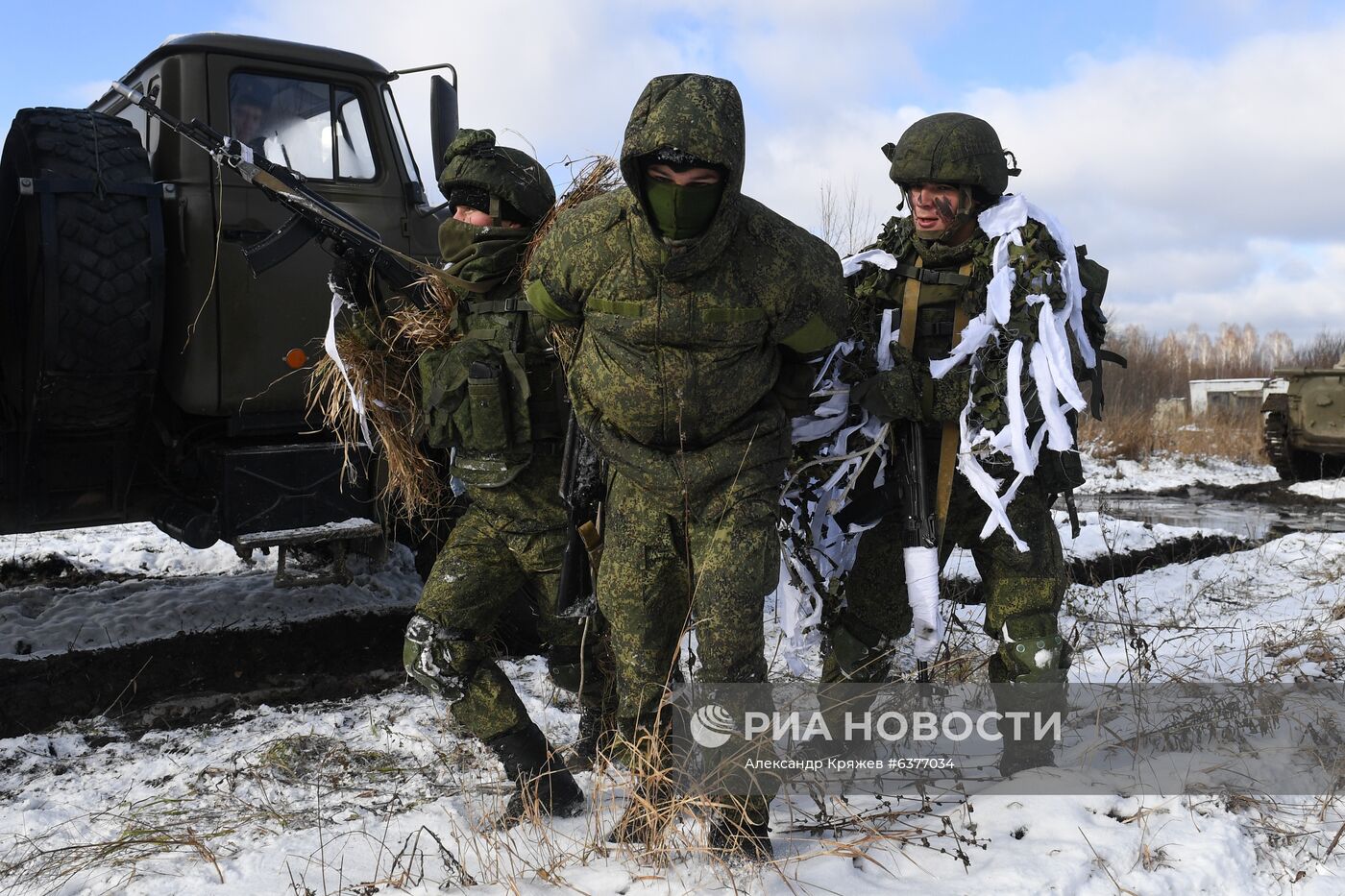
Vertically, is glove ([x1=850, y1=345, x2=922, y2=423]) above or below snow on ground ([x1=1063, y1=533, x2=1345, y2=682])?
above

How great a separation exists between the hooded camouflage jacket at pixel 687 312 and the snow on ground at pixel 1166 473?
10.1 meters

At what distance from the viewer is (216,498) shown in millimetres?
4660

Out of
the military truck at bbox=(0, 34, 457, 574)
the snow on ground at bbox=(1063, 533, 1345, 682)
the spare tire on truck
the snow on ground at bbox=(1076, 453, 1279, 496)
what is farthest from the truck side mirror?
the snow on ground at bbox=(1076, 453, 1279, 496)

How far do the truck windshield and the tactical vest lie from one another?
2.01 m

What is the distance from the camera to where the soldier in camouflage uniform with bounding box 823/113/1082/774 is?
3.24 m

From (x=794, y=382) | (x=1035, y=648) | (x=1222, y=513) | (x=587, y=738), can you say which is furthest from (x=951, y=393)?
(x=1222, y=513)

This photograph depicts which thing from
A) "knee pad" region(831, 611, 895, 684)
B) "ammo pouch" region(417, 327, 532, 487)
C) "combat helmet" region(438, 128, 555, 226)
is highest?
"combat helmet" region(438, 128, 555, 226)

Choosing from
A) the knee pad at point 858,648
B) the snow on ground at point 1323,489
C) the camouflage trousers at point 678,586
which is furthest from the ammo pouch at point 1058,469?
the snow on ground at point 1323,489

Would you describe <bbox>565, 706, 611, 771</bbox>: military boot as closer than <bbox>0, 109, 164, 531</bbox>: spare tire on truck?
Yes

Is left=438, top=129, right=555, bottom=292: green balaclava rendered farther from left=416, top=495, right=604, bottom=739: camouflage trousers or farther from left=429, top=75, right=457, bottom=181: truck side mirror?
left=429, top=75, right=457, bottom=181: truck side mirror

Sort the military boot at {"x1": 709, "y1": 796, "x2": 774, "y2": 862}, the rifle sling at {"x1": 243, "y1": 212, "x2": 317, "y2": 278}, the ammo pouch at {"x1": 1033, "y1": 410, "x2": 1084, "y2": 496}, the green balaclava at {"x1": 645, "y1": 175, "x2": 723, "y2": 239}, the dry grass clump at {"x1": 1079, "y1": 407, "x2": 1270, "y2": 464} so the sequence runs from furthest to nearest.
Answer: the dry grass clump at {"x1": 1079, "y1": 407, "x2": 1270, "y2": 464} < the rifle sling at {"x1": 243, "y1": 212, "x2": 317, "y2": 278} < the ammo pouch at {"x1": 1033, "y1": 410, "x2": 1084, "y2": 496} < the military boot at {"x1": 709, "y1": 796, "x2": 774, "y2": 862} < the green balaclava at {"x1": 645, "y1": 175, "x2": 723, "y2": 239}

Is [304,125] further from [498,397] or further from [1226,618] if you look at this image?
[1226,618]

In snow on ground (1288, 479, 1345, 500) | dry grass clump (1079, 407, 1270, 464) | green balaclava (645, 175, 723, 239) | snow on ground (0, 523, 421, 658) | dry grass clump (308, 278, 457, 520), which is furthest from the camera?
dry grass clump (1079, 407, 1270, 464)

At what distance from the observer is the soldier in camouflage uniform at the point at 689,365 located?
2.55m
